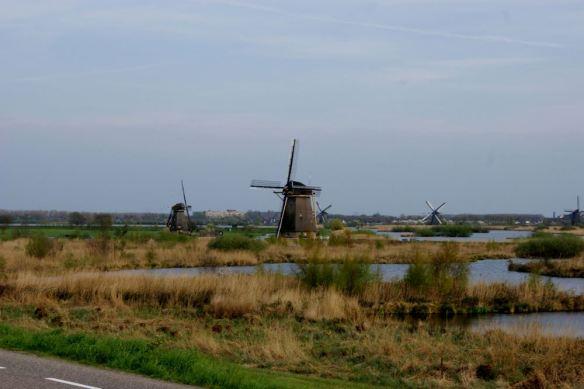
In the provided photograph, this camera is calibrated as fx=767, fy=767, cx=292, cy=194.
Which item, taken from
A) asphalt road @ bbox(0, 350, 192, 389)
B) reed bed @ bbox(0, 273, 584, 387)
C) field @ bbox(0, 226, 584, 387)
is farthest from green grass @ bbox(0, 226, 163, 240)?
asphalt road @ bbox(0, 350, 192, 389)

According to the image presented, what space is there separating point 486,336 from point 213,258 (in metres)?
35.5

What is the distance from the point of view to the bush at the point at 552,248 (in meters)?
55.3

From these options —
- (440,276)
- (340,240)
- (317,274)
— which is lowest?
(440,276)

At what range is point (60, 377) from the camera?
34.2 feet

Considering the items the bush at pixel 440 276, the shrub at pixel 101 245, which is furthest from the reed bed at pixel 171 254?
the bush at pixel 440 276

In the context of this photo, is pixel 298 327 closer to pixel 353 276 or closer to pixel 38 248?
pixel 353 276

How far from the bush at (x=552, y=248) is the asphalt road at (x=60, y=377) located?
46111 mm

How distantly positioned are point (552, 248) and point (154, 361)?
50482 millimetres

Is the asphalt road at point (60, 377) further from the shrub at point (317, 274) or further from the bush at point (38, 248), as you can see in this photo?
the bush at point (38, 248)

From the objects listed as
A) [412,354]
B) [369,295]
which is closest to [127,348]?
[412,354]

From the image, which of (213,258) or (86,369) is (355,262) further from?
(213,258)

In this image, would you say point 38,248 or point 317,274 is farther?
point 38,248

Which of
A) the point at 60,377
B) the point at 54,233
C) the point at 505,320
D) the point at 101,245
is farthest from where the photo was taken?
the point at 54,233

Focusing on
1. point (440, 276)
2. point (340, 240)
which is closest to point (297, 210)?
point (340, 240)
